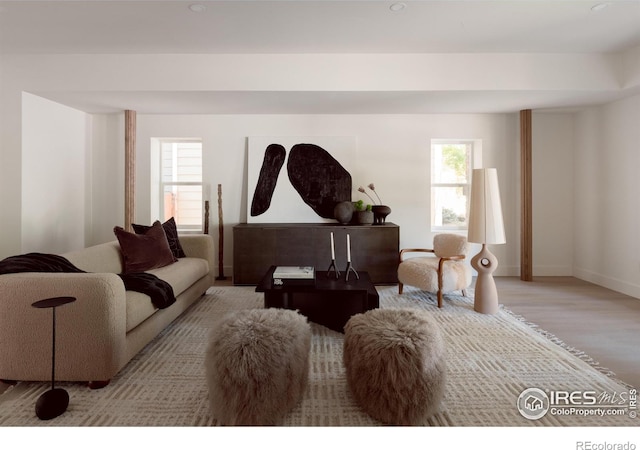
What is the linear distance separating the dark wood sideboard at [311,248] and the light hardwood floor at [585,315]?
0.55 metres

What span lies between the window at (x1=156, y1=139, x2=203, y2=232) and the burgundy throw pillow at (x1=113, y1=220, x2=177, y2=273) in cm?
190

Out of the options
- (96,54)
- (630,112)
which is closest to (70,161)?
(96,54)

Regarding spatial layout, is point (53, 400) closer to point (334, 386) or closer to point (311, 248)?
point (334, 386)

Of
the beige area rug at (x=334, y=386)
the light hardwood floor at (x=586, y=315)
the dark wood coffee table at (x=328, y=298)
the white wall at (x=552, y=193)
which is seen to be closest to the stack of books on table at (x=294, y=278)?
the dark wood coffee table at (x=328, y=298)

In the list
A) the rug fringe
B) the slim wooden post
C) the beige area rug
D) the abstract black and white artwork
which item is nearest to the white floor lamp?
the rug fringe

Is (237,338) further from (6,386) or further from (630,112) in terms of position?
(630,112)

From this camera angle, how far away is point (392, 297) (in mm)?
3953

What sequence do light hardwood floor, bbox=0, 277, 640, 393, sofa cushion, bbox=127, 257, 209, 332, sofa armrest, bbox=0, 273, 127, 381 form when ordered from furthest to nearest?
light hardwood floor, bbox=0, 277, 640, 393
sofa cushion, bbox=127, 257, 209, 332
sofa armrest, bbox=0, 273, 127, 381

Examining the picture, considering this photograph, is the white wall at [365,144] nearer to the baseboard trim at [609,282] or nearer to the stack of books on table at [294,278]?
the baseboard trim at [609,282]

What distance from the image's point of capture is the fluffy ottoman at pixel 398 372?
5.42 feet

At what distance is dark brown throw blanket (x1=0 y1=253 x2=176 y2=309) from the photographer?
2.14 metres

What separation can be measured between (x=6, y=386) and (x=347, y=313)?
228 cm

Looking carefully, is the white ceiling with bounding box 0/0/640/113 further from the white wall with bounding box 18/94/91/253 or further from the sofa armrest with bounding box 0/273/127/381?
the sofa armrest with bounding box 0/273/127/381
